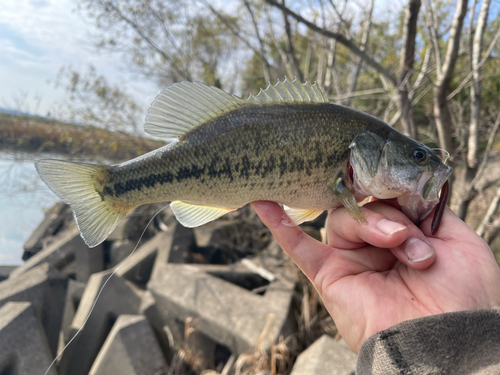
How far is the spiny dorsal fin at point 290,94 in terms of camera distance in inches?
54.9

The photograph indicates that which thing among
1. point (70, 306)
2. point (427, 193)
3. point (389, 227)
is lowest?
point (70, 306)

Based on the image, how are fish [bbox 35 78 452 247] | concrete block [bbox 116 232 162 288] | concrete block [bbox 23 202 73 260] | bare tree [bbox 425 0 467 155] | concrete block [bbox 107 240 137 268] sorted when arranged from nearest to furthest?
fish [bbox 35 78 452 247]
bare tree [bbox 425 0 467 155]
concrete block [bbox 116 232 162 288]
concrete block [bbox 107 240 137 268]
concrete block [bbox 23 202 73 260]

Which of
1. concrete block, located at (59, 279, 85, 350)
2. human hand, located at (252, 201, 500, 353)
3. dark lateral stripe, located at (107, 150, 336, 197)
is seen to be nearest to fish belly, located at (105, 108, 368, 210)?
dark lateral stripe, located at (107, 150, 336, 197)

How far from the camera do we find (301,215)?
1627 millimetres

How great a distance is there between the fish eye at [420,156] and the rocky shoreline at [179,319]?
1.89 metres

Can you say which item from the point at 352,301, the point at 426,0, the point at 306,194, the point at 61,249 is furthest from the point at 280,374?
the point at 61,249

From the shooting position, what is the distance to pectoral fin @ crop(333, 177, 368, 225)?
4.23ft

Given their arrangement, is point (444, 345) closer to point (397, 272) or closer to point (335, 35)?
point (397, 272)

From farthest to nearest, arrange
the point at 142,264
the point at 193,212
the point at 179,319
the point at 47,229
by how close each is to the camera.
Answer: the point at 47,229 → the point at 142,264 → the point at 179,319 → the point at 193,212

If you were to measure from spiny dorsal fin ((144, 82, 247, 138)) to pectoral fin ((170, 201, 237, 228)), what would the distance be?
0.42 meters

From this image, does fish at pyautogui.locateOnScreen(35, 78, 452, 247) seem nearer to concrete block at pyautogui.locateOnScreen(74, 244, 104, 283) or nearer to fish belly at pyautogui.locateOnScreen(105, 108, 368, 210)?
fish belly at pyautogui.locateOnScreen(105, 108, 368, 210)

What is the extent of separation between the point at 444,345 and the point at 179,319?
324cm

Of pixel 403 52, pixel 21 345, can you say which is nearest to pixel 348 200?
pixel 403 52

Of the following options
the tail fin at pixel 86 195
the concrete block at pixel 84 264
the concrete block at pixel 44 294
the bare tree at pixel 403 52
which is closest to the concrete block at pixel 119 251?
the concrete block at pixel 84 264
